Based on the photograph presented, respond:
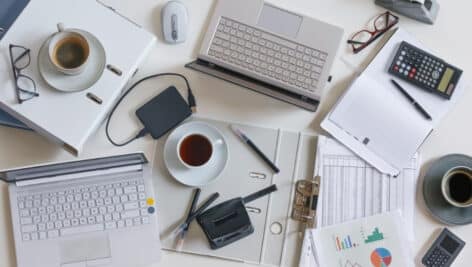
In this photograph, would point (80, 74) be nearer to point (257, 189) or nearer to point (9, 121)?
point (9, 121)

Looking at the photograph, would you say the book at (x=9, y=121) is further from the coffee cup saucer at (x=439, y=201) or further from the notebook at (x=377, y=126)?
the coffee cup saucer at (x=439, y=201)

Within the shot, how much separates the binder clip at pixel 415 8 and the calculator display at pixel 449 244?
0.50 metres

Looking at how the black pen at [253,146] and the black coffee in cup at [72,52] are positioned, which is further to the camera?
the black pen at [253,146]

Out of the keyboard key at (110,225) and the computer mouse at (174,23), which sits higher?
the computer mouse at (174,23)

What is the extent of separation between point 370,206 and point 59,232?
2.23 feet

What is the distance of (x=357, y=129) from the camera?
118 cm

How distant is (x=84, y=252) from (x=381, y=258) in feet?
2.10

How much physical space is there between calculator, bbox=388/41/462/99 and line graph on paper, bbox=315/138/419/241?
0.59 ft

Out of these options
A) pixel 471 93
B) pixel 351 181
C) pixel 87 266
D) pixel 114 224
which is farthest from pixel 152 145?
pixel 471 93

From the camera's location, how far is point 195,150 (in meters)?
1.13

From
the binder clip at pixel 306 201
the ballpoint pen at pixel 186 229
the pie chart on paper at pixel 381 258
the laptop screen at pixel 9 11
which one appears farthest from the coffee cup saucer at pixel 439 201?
the laptop screen at pixel 9 11

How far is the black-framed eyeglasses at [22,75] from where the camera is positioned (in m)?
1.03

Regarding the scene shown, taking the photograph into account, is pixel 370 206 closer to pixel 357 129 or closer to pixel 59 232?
pixel 357 129

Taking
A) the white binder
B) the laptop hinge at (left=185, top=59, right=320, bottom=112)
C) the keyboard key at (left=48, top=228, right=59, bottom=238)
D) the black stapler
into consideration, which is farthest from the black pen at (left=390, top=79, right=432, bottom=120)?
the keyboard key at (left=48, top=228, right=59, bottom=238)
